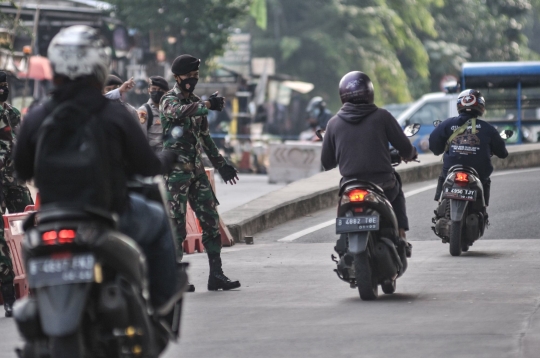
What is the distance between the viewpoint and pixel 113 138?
486 centimetres

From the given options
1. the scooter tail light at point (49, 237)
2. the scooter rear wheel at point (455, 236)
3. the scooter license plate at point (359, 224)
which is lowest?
the scooter rear wheel at point (455, 236)

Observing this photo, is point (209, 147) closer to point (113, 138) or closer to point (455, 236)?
point (455, 236)

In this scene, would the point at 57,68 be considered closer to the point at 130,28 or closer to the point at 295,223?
the point at 295,223

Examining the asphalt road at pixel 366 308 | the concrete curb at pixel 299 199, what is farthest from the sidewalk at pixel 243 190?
the asphalt road at pixel 366 308

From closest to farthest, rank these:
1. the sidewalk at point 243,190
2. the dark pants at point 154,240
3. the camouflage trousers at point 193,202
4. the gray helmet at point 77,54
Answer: the gray helmet at point 77,54 → the dark pants at point 154,240 → the camouflage trousers at point 193,202 → the sidewalk at point 243,190

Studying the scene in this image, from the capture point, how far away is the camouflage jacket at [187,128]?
8516 millimetres

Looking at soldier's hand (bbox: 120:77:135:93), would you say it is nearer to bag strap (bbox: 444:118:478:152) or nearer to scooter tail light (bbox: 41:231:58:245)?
bag strap (bbox: 444:118:478:152)

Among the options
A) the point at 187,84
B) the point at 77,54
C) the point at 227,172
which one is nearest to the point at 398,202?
the point at 227,172

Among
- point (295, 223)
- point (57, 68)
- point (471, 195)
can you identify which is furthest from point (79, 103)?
point (295, 223)

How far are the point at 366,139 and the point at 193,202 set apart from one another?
1414mm

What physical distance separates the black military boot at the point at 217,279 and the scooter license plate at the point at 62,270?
4.31 m

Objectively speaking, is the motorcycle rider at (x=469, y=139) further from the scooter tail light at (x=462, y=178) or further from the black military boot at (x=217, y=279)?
the black military boot at (x=217, y=279)

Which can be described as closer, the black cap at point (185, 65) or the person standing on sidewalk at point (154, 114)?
the black cap at point (185, 65)

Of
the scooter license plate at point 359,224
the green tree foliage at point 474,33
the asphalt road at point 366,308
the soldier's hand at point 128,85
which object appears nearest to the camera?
the asphalt road at point 366,308
